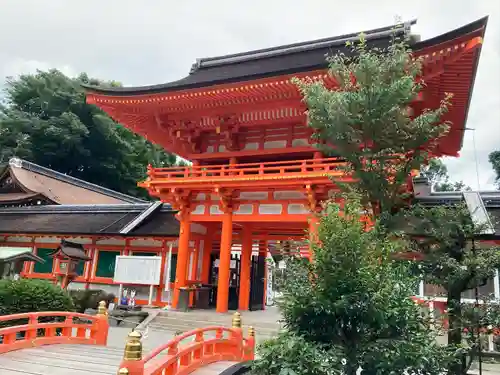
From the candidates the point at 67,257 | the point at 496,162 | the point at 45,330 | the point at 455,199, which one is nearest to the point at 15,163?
the point at 67,257

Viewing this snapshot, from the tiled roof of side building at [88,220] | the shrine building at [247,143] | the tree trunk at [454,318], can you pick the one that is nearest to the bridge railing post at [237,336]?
the tree trunk at [454,318]

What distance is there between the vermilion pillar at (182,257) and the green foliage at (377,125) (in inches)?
320

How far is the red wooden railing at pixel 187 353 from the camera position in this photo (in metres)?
5.09

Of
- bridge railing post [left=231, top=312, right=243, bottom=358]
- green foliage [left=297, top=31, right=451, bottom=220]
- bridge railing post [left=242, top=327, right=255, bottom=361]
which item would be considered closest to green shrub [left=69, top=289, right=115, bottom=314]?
bridge railing post [left=242, top=327, right=255, bottom=361]

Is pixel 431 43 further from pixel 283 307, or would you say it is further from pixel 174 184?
pixel 174 184

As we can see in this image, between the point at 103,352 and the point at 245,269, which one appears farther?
the point at 245,269

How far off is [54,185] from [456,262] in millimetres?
27459

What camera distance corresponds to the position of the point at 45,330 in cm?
884

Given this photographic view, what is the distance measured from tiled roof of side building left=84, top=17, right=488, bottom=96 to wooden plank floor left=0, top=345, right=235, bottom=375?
7707mm

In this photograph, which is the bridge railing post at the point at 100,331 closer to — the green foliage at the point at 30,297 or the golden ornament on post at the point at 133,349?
the green foliage at the point at 30,297

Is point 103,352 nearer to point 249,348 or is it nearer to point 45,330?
point 45,330

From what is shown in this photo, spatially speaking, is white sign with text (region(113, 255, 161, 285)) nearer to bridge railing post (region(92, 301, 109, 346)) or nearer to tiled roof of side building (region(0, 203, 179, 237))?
tiled roof of side building (region(0, 203, 179, 237))

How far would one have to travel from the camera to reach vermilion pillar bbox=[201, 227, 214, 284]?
15797mm

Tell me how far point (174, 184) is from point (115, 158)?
2773 cm
